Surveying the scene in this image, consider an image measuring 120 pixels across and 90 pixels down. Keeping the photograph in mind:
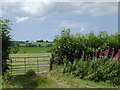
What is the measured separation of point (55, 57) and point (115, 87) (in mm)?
3843

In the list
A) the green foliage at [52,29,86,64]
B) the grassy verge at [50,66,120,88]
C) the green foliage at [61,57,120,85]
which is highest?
the green foliage at [52,29,86,64]

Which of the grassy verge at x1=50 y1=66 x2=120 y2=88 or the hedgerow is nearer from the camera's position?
the grassy verge at x1=50 y1=66 x2=120 y2=88

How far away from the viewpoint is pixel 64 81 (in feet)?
22.2

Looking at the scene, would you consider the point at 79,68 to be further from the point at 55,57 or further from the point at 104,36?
the point at 104,36

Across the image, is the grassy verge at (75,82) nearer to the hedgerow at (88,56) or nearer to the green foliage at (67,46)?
the hedgerow at (88,56)

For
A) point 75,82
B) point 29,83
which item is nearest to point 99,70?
point 75,82

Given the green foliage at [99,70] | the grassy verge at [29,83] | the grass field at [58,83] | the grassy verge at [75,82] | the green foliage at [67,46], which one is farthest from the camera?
the green foliage at [67,46]

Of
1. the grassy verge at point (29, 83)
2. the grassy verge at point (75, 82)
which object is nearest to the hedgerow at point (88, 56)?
the grassy verge at point (75, 82)

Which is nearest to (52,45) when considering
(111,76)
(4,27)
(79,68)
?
(79,68)

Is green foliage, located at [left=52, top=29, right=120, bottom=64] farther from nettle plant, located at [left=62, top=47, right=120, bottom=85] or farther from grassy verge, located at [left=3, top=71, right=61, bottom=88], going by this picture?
grassy verge, located at [left=3, top=71, right=61, bottom=88]

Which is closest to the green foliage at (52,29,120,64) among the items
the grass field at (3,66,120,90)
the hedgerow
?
the hedgerow

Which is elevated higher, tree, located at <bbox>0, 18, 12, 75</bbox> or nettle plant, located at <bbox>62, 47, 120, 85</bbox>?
tree, located at <bbox>0, 18, 12, 75</bbox>

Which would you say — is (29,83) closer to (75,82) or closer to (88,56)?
(75,82)

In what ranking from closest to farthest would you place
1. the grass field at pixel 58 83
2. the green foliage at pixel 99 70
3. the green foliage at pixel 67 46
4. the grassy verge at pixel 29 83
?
the grassy verge at pixel 29 83, the grass field at pixel 58 83, the green foliage at pixel 99 70, the green foliage at pixel 67 46
